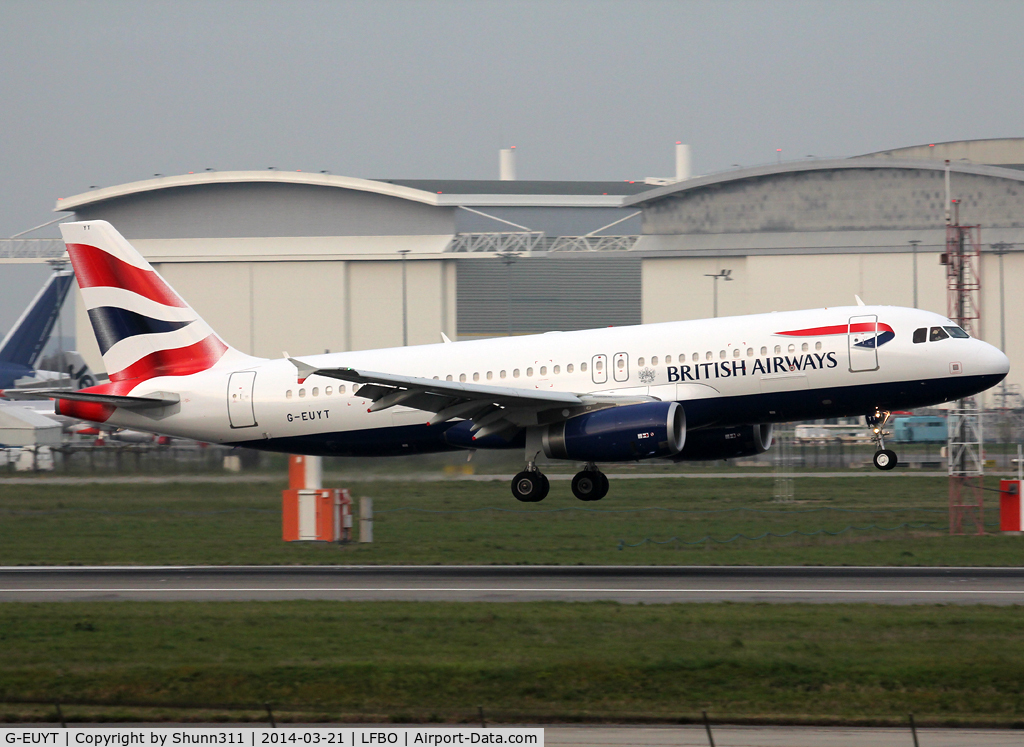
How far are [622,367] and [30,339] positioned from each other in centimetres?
8989

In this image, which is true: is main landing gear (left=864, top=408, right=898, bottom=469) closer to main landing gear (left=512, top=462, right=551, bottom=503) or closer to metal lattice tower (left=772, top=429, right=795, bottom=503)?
main landing gear (left=512, top=462, right=551, bottom=503)

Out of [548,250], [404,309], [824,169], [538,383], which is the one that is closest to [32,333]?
[404,309]

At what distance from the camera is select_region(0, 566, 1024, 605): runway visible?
28062 millimetres

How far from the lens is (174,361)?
114 feet

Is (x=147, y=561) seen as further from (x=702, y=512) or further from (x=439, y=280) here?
(x=439, y=280)

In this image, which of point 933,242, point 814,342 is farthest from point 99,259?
point 933,242

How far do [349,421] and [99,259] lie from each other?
31.4 feet

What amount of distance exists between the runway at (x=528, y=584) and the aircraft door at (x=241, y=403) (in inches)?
172

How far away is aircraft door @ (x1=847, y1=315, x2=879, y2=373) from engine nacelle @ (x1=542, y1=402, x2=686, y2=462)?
4579 millimetres

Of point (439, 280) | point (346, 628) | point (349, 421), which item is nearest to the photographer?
point (346, 628)

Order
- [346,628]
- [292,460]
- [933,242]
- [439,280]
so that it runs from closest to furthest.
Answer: [346,628] → [292,460] → [933,242] → [439,280]

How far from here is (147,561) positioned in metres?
35.8

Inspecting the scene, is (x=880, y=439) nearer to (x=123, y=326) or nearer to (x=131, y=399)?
(x=131, y=399)

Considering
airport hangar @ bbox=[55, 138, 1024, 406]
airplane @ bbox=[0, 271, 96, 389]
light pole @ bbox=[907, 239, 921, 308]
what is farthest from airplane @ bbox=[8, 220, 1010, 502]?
A: airplane @ bbox=[0, 271, 96, 389]
